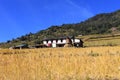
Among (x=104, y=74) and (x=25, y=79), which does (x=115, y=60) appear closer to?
(x=104, y=74)

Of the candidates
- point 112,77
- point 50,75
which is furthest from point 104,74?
point 50,75

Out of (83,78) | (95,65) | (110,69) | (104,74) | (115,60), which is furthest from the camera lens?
(115,60)

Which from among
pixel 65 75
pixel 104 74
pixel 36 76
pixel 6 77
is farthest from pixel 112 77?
pixel 6 77

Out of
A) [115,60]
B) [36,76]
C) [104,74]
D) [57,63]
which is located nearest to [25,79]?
[36,76]

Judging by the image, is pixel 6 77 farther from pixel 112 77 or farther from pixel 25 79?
pixel 112 77

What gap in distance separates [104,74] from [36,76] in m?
2.02

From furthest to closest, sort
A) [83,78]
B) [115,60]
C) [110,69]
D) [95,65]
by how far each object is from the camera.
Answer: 1. [115,60]
2. [95,65]
3. [110,69]
4. [83,78]

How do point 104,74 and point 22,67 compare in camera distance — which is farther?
point 22,67

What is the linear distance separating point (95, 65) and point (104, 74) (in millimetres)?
1836

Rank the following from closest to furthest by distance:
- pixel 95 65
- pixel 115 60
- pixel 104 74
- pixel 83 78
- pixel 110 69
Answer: pixel 83 78 → pixel 104 74 → pixel 110 69 → pixel 95 65 → pixel 115 60

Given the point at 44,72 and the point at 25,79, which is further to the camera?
the point at 44,72

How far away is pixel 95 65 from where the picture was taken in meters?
12.8

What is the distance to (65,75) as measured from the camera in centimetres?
1084

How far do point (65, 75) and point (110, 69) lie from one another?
1838 mm
